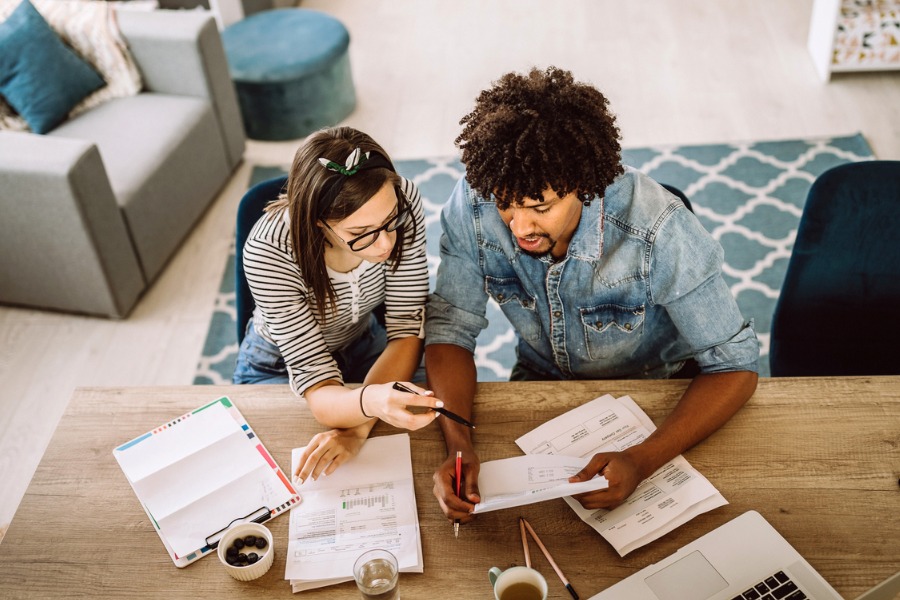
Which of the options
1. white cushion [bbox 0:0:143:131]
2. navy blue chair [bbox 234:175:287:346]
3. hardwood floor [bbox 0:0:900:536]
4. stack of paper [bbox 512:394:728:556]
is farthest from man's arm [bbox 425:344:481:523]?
white cushion [bbox 0:0:143:131]

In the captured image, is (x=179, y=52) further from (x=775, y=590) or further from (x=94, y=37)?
(x=775, y=590)

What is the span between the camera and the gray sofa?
8.64 feet

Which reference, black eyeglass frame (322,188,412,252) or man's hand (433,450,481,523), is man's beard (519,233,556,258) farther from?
man's hand (433,450,481,523)

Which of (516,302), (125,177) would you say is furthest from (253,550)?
(125,177)

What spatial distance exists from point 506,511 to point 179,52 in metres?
2.52

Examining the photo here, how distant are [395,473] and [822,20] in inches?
132

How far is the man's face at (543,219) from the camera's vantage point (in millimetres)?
1422

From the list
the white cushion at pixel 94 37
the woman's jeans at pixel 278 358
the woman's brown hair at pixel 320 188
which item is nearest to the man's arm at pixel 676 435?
the woman's brown hair at pixel 320 188

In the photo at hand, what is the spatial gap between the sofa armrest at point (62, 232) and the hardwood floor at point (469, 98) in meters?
0.12

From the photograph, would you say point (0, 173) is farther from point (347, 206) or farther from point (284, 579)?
point (284, 579)

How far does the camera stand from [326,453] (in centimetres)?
146

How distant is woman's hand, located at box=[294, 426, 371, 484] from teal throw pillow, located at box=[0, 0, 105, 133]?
2.17m

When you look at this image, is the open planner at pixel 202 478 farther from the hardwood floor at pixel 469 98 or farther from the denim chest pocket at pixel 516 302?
the hardwood floor at pixel 469 98

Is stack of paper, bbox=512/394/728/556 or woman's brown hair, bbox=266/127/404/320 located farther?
woman's brown hair, bbox=266/127/404/320
